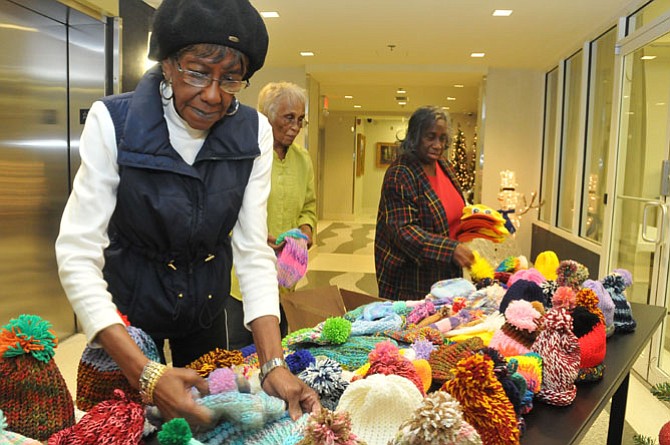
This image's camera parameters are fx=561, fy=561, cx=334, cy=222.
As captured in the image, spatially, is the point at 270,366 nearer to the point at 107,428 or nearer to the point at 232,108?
the point at 107,428

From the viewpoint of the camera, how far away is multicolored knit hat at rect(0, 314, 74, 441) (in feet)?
2.68

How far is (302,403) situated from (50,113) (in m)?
3.74

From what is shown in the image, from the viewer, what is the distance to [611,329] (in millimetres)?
1700

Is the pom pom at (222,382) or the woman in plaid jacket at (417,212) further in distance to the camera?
the woman in plaid jacket at (417,212)

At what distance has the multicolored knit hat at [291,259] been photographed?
83.1 inches

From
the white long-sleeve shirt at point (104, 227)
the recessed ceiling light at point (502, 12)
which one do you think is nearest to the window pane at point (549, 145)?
the recessed ceiling light at point (502, 12)

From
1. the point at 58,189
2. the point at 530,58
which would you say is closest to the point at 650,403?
the point at 58,189

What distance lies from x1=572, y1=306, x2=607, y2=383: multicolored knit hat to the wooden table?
3cm

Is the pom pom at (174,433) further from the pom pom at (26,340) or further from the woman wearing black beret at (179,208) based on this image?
the pom pom at (26,340)

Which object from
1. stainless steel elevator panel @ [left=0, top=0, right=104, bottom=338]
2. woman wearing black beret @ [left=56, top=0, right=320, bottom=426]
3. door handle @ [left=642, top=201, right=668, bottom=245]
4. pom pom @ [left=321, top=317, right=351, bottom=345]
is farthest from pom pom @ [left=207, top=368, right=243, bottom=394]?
door handle @ [left=642, top=201, right=668, bottom=245]

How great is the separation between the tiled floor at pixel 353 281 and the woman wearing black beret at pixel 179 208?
78.7 inches

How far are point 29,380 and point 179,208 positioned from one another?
46 centimetres

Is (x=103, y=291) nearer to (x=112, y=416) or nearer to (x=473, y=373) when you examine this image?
(x=112, y=416)

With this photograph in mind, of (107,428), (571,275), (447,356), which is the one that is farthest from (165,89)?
(571,275)
